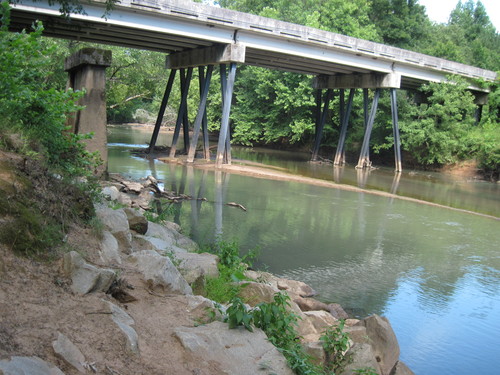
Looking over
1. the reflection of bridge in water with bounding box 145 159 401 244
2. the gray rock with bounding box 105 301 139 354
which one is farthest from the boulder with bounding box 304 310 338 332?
the reflection of bridge in water with bounding box 145 159 401 244

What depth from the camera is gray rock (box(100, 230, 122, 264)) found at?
5.69 m

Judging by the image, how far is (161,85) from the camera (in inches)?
1395

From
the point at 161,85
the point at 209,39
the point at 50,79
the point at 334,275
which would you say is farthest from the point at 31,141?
the point at 161,85

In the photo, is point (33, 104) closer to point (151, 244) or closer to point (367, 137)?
point (151, 244)

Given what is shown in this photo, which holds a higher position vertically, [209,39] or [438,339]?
[209,39]

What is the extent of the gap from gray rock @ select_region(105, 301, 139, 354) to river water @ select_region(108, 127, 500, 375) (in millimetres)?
3837

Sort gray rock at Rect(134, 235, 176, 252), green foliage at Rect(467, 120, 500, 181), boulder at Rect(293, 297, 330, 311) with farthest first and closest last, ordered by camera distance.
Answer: green foliage at Rect(467, 120, 500, 181), boulder at Rect(293, 297, 330, 311), gray rock at Rect(134, 235, 176, 252)

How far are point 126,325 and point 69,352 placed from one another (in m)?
0.75

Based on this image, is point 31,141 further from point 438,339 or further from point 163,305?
point 438,339

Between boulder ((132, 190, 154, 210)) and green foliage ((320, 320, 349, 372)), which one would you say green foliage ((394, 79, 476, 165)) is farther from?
green foliage ((320, 320, 349, 372))

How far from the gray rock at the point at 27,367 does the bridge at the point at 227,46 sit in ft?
46.9

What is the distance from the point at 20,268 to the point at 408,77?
1246 inches

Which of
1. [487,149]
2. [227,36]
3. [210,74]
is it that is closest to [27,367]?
[227,36]

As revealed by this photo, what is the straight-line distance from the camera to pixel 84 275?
15.7ft
